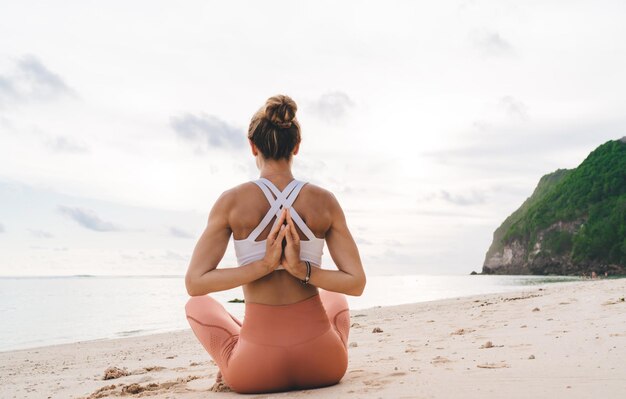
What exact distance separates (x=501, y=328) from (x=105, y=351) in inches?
313

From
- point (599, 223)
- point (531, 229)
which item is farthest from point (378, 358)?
point (531, 229)

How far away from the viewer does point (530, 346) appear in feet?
18.0

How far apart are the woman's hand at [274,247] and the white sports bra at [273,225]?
146 millimetres

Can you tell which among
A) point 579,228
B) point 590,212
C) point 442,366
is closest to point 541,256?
point 579,228

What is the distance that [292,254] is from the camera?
3535mm

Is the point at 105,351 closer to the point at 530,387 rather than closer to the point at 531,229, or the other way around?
the point at 530,387

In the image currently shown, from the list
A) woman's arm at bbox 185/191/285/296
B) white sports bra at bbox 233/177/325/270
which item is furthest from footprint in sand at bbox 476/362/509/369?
woman's arm at bbox 185/191/285/296

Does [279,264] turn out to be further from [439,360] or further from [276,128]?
[439,360]

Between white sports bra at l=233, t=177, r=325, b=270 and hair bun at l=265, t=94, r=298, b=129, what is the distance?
1.37 feet

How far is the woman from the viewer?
12.0 feet

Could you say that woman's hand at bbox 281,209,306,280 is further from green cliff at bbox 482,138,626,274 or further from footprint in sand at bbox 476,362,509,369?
green cliff at bbox 482,138,626,274

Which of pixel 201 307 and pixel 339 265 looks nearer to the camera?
pixel 339 265

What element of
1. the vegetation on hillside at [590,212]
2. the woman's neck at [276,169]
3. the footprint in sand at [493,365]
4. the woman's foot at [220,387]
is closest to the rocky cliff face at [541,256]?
the vegetation on hillside at [590,212]

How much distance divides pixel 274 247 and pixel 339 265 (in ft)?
Answer: 2.04
